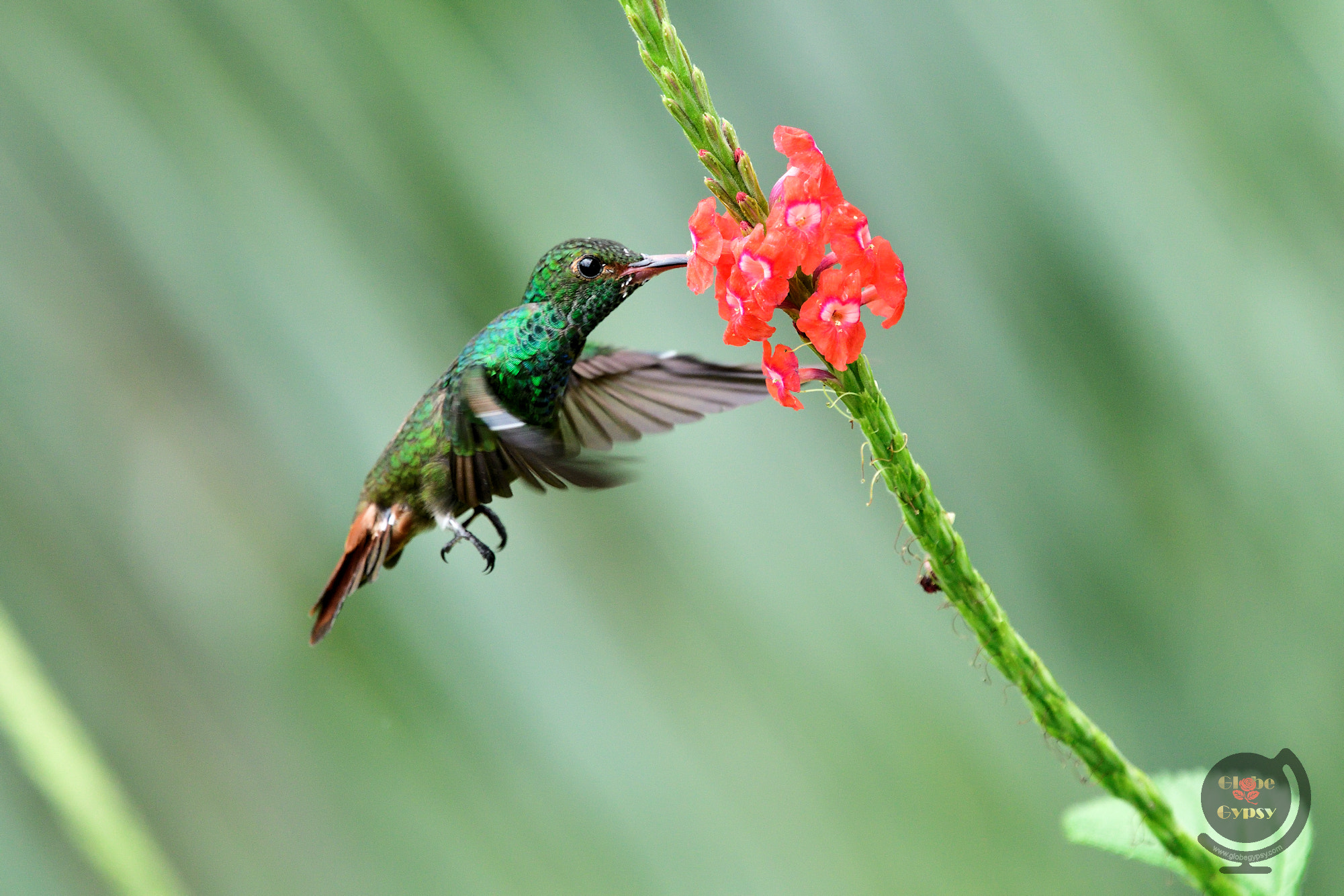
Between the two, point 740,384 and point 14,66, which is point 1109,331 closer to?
point 740,384

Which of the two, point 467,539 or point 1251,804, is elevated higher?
point 467,539

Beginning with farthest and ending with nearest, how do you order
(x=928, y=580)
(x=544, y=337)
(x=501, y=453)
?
(x=544, y=337) < (x=501, y=453) < (x=928, y=580)

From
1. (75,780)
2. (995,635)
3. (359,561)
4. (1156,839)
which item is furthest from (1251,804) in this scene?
(75,780)

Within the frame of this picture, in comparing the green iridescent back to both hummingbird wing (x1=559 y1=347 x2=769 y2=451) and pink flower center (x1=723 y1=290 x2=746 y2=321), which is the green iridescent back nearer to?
hummingbird wing (x1=559 y1=347 x2=769 y2=451)

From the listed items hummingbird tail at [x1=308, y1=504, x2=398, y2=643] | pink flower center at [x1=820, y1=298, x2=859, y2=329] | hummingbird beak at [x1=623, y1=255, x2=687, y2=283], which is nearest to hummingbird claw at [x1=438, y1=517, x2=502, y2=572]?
hummingbird tail at [x1=308, y1=504, x2=398, y2=643]

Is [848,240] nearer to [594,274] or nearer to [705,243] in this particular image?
[705,243]
